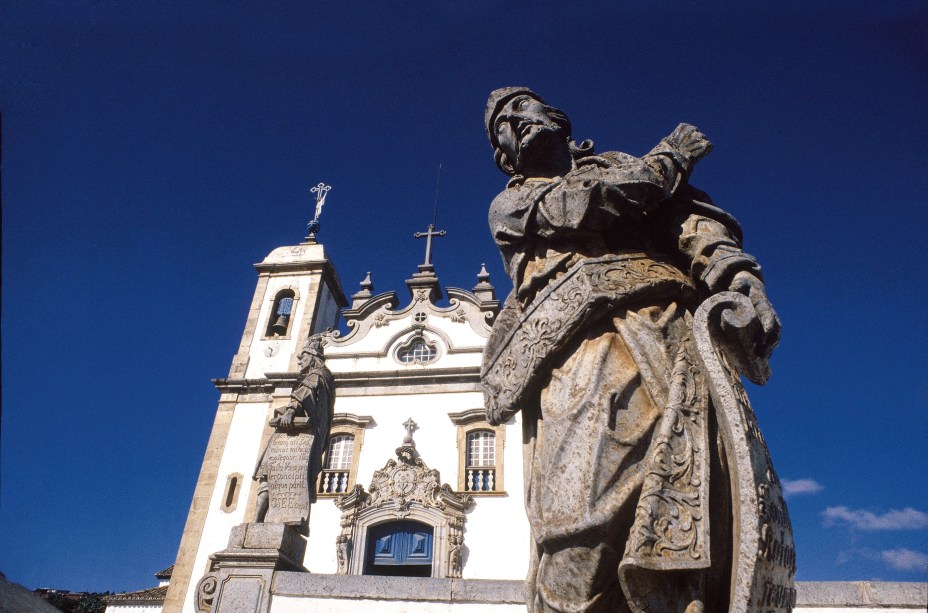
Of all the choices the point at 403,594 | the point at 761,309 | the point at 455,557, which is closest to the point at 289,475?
the point at 403,594

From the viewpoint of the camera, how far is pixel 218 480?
680 inches

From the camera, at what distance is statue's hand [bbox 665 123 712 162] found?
2.49 meters

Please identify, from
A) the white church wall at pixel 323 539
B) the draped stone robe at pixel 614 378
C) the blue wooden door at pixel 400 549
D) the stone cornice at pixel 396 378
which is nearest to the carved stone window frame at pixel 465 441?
the stone cornice at pixel 396 378

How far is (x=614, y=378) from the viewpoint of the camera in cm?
208

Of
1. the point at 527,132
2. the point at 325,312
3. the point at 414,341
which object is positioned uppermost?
the point at 325,312

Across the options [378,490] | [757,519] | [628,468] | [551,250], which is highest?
[378,490]

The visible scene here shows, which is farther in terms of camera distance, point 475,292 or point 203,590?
point 475,292

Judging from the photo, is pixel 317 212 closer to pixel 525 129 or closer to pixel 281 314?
pixel 281 314

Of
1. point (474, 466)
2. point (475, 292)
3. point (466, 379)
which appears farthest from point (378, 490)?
point (475, 292)

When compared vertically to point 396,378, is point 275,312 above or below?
above

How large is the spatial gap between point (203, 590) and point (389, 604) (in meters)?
1.62

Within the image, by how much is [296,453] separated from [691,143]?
18.6ft

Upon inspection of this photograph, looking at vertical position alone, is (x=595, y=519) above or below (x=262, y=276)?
below

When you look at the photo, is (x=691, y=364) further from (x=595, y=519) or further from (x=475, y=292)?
(x=475, y=292)
